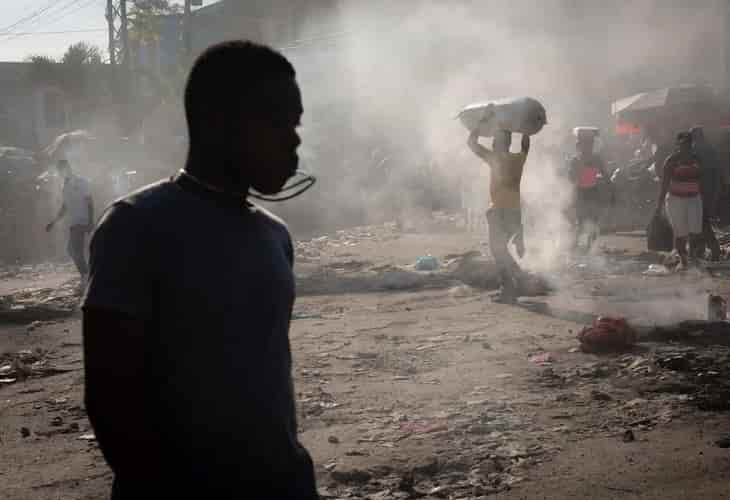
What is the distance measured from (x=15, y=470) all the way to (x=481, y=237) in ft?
40.2

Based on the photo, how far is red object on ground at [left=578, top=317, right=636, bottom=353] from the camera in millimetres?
6906

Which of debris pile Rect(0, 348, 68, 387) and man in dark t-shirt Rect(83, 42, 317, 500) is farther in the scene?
debris pile Rect(0, 348, 68, 387)

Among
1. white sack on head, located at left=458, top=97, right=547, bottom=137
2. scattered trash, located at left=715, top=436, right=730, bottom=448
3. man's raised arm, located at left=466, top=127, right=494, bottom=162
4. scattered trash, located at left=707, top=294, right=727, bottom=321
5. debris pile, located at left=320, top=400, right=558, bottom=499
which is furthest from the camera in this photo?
white sack on head, located at left=458, top=97, right=547, bottom=137

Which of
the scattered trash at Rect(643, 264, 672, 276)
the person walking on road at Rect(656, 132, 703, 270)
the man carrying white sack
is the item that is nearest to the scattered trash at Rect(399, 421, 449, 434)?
the man carrying white sack

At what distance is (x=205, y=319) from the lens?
1890 mm

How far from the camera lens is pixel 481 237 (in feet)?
55.7

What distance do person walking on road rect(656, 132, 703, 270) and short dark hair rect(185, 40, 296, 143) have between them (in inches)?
394

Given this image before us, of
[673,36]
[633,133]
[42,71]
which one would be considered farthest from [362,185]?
[42,71]

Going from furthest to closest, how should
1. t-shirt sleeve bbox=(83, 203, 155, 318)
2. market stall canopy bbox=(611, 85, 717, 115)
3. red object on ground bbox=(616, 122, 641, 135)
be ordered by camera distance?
1. red object on ground bbox=(616, 122, 641, 135)
2. market stall canopy bbox=(611, 85, 717, 115)
3. t-shirt sleeve bbox=(83, 203, 155, 318)

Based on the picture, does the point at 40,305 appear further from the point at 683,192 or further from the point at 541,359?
the point at 683,192

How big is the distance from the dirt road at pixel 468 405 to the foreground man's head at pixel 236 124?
2.82m

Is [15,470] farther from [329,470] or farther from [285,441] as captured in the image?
[285,441]

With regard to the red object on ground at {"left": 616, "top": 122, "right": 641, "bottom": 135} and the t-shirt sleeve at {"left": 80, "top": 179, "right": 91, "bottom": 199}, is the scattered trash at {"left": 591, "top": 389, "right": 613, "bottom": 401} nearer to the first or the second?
the t-shirt sleeve at {"left": 80, "top": 179, "right": 91, "bottom": 199}

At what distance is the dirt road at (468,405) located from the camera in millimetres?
4688
